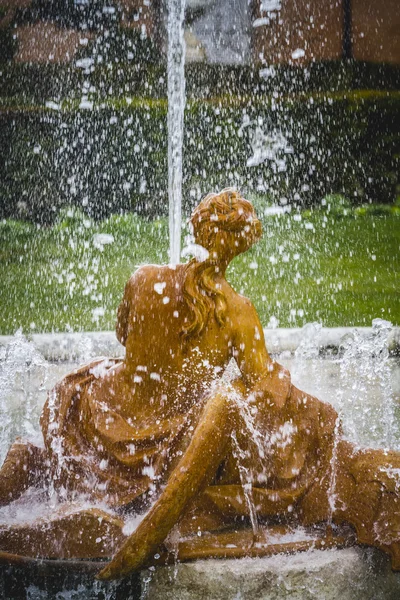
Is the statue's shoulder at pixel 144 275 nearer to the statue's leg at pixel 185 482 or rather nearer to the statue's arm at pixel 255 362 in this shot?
the statue's arm at pixel 255 362

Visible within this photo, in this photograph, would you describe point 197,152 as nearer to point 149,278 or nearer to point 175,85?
point 175,85

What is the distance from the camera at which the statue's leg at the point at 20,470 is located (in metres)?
2.35

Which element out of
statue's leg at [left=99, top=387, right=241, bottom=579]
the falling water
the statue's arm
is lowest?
statue's leg at [left=99, top=387, right=241, bottom=579]

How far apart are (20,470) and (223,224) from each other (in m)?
1.08

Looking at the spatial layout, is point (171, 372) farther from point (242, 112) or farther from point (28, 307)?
point (242, 112)

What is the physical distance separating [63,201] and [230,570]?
7.10 meters

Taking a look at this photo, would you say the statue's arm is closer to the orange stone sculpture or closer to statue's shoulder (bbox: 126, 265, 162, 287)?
the orange stone sculpture

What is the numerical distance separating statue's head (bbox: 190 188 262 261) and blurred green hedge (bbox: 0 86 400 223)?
644cm

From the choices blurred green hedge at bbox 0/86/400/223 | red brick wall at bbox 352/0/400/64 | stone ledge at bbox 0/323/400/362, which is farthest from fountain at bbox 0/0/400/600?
red brick wall at bbox 352/0/400/64

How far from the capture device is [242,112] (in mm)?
9211

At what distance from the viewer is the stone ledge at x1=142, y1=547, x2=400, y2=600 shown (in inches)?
83.3

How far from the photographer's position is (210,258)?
2354 millimetres

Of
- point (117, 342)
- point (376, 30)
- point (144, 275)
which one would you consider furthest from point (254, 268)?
point (144, 275)

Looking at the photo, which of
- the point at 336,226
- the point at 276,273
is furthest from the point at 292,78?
the point at 276,273
